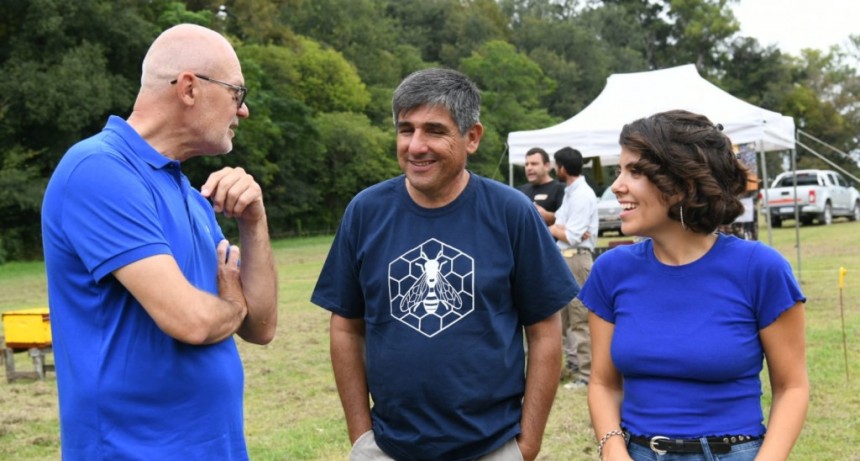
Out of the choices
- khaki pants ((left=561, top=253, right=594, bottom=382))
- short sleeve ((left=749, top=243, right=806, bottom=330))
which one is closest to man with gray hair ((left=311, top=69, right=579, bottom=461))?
short sleeve ((left=749, top=243, right=806, bottom=330))

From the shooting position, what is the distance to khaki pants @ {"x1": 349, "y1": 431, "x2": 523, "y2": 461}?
2953mm

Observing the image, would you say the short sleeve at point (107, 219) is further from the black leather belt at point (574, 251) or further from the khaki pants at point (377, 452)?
the black leather belt at point (574, 251)

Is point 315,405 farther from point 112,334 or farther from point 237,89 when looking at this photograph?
point 112,334

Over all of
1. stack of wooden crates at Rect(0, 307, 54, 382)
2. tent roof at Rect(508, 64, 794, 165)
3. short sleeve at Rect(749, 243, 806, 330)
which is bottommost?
stack of wooden crates at Rect(0, 307, 54, 382)

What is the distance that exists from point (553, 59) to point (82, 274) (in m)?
77.1

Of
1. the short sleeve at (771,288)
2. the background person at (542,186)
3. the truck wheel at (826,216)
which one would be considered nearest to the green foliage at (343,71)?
the truck wheel at (826,216)

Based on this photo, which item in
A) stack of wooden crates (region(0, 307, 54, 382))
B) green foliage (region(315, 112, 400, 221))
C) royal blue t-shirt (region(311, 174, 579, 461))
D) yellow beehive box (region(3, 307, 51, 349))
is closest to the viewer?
royal blue t-shirt (region(311, 174, 579, 461))

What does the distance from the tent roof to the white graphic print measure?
10.2 m

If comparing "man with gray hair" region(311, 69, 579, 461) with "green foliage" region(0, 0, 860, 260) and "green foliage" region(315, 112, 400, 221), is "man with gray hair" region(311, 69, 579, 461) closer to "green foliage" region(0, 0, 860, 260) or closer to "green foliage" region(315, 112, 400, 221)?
"green foliage" region(0, 0, 860, 260)

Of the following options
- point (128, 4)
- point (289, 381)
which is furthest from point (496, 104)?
point (289, 381)

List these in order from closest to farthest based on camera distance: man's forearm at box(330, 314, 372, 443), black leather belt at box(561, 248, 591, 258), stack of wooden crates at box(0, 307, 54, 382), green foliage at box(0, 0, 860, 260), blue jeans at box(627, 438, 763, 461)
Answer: blue jeans at box(627, 438, 763, 461) < man's forearm at box(330, 314, 372, 443) < black leather belt at box(561, 248, 591, 258) < stack of wooden crates at box(0, 307, 54, 382) < green foliage at box(0, 0, 860, 260)

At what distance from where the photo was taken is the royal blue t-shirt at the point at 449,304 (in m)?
2.90

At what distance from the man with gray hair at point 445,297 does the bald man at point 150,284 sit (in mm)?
448

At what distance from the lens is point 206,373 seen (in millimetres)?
2576
